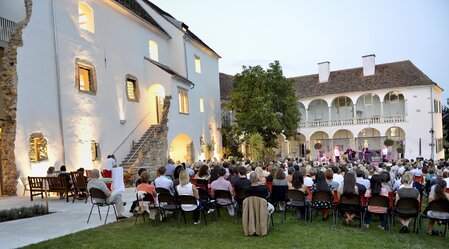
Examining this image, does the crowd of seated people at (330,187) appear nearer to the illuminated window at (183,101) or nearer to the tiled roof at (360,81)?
the illuminated window at (183,101)

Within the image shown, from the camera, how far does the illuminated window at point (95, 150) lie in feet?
56.4

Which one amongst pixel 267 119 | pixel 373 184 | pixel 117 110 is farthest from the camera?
pixel 267 119

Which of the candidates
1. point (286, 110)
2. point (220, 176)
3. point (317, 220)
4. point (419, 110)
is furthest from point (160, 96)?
point (419, 110)

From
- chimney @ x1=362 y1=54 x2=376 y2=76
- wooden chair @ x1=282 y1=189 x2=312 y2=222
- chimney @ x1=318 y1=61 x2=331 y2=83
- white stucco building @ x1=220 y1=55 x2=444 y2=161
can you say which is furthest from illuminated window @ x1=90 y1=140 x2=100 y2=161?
chimney @ x1=362 y1=54 x2=376 y2=76

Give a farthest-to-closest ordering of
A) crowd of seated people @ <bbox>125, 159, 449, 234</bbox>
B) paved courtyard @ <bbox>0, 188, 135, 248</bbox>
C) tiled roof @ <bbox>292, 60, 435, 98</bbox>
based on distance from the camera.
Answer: tiled roof @ <bbox>292, 60, 435, 98</bbox> → crowd of seated people @ <bbox>125, 159, 449, 234</bbox> → paved courtyard @ <bbox>0, 188, 135, 248</bbox>

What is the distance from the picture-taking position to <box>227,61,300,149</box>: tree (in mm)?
27469

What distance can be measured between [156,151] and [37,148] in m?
7.24

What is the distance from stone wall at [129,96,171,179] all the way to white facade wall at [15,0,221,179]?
0.76 meters

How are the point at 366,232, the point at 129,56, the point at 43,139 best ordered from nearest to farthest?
the point at 366,232 → the point at 43,139 → the point at 129,56

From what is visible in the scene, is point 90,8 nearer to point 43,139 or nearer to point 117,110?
point 117,110

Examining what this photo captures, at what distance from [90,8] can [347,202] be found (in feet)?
51.8

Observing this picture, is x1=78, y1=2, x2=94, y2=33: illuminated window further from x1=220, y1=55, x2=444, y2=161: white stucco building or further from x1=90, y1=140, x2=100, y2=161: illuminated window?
x1=220, y1=55, x2=444, y2=161: white stucco building

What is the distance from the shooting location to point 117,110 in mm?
19250

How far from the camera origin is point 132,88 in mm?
21125
